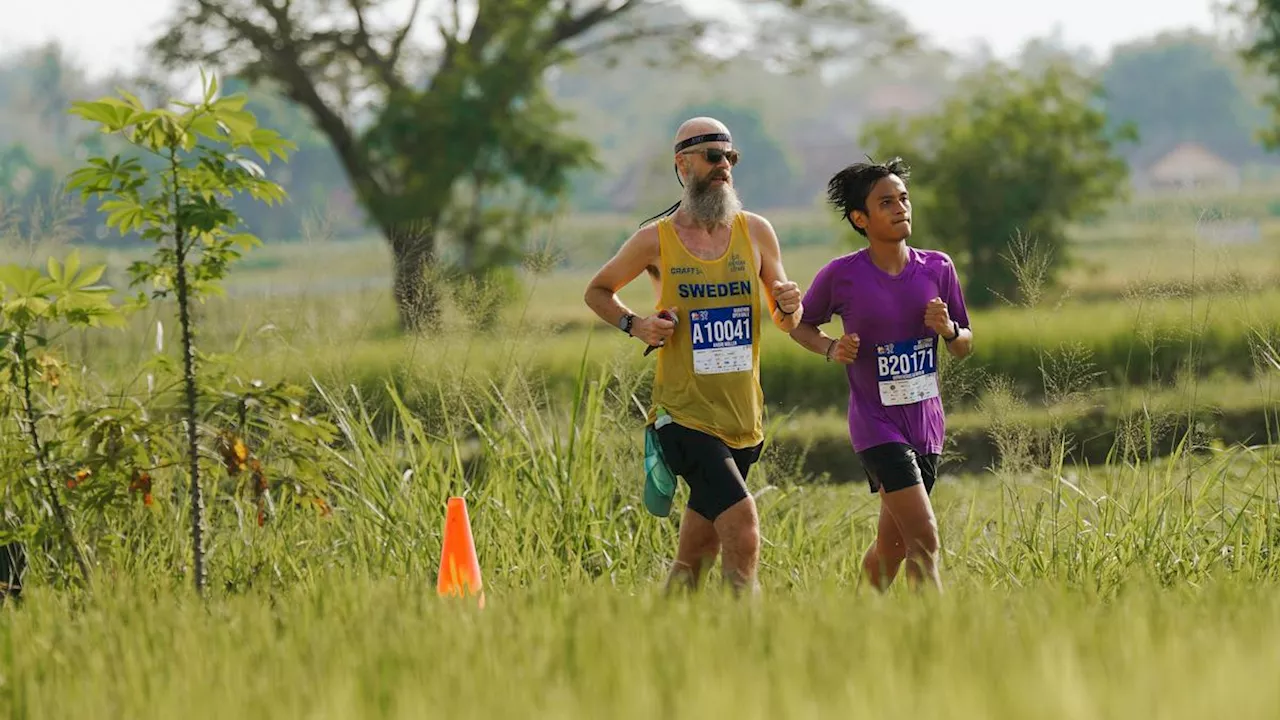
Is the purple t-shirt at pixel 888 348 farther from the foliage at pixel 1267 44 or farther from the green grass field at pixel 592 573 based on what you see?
the foliage at pixel 1267 44

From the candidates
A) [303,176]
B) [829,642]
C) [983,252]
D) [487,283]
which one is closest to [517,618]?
[829,642]

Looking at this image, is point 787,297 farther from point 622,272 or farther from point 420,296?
point 420,296

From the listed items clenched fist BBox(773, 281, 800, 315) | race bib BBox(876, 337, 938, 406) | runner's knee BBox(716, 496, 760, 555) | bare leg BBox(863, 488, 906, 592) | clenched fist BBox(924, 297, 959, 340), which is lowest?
bare leg BBox(863, 488, 906, 592)

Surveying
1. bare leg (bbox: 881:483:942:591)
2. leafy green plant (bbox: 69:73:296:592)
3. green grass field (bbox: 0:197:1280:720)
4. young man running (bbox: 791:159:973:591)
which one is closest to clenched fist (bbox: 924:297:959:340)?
young man running (bbox: 791:159:973:591)

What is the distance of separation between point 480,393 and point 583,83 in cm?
16179

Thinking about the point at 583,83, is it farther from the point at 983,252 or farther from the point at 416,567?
the point at 416,567

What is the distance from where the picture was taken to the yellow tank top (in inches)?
201

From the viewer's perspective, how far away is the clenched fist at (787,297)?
5.02m

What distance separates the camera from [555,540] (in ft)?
20.4

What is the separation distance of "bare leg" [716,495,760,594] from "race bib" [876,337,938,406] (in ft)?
1.94

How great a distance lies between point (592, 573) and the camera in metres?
6.25

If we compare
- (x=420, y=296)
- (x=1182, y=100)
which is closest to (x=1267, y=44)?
(x=420, y=296)

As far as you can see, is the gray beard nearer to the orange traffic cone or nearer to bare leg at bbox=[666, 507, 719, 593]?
bare leg at bbox=[666, 507, 719, 593]

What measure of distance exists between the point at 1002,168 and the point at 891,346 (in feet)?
59.4
